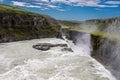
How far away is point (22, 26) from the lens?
8556 cm

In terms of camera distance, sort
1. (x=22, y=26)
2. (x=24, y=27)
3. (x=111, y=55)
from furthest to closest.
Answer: (x=24, y=27), (x=22, y=26), (x=111, y=55)

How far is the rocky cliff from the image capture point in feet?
250

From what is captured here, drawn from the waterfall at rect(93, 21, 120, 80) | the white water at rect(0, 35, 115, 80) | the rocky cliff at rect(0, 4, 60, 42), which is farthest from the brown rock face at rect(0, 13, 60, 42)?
the waterfall at rect(93, 21, 120, 80)

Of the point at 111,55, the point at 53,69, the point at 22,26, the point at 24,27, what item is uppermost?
the point at 22,26

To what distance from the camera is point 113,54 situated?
152ft

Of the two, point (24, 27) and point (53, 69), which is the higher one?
point (24, 27)

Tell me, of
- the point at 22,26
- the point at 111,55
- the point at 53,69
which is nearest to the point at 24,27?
the point at 22,26

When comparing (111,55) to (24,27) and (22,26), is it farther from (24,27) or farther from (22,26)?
(24,27)

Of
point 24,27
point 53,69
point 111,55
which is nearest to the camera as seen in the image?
point 53,69

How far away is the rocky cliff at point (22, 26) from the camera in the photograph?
250 ft

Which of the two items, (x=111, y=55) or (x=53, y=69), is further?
(x=111, y=55)

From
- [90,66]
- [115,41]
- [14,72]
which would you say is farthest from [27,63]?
[115,41]

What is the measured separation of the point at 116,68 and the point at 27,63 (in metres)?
16.7

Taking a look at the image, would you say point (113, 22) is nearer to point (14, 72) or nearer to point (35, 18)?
point (35, 18)
